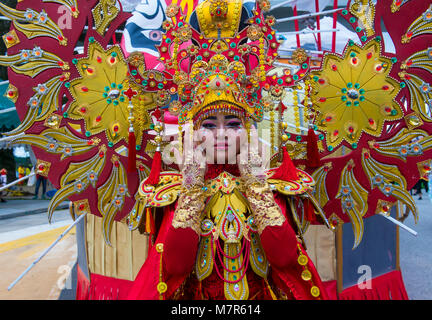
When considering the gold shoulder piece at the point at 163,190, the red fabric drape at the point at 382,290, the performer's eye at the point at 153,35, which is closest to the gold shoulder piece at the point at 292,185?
the gold shoulder piece at the point at 163,190

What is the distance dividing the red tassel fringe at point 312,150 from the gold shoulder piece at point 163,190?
765 mm

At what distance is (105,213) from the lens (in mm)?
2234

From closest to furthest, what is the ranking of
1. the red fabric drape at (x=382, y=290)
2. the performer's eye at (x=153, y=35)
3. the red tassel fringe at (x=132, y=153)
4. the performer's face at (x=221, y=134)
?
the performer's face at (x=221, y=134) → the red tassel fringe at (x=132, y=153) → the red fabric drape at (x=382, y=290) → the performer's eye at (x=153, y=35)

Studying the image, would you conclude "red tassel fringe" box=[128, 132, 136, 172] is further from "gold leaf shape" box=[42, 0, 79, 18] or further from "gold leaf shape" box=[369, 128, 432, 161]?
"gold leaf shape" box=[369, 128, 432, 161]

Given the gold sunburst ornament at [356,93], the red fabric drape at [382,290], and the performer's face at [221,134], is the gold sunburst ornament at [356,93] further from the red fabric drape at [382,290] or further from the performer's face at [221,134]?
the red fabric drape at [382,290]

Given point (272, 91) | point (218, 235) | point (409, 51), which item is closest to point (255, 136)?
point (272, 91)

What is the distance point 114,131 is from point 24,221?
720cm

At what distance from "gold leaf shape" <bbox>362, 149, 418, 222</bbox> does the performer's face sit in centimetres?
87

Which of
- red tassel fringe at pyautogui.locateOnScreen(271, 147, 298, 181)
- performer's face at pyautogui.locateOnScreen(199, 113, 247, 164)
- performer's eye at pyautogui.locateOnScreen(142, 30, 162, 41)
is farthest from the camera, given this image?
performer's eye at pyautogui.locateOnScreen(142, 30, 162, 41)

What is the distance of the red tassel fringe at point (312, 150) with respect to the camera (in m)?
2.09

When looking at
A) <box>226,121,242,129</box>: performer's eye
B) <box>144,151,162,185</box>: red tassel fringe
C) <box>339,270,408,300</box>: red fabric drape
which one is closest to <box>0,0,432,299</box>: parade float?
<box>144,151,162,185</box>: red tassel fringe

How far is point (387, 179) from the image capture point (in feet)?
7.10

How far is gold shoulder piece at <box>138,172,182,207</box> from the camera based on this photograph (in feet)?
5.86

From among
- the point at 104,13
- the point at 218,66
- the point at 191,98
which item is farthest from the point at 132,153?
the point at 104,13
